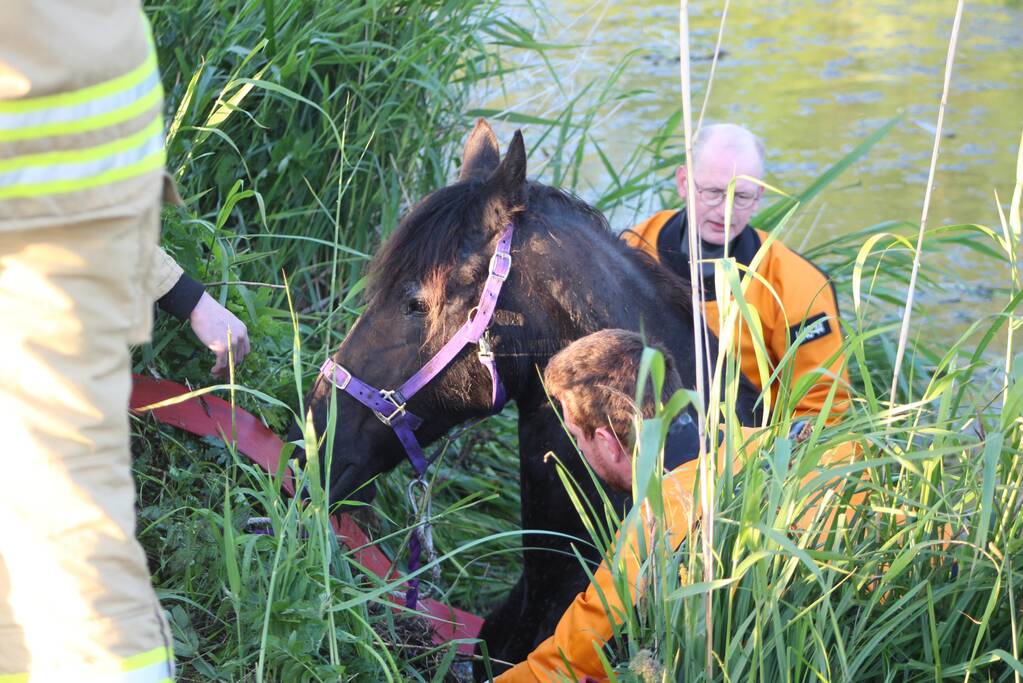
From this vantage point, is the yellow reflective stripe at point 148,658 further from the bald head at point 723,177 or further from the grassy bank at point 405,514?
the bald head at point 723,177

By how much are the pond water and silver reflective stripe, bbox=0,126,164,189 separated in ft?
13.6

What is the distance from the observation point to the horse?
9.50ft

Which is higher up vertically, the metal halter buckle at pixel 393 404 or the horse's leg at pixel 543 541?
the metal halter buckle at pixel 393 404

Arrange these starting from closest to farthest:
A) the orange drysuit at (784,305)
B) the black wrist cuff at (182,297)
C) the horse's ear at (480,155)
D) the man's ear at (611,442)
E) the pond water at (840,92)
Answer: the man's ear at (611,442), the black wrist cuff at (182,297), the horse's ear at (480,155), the orange drysuit at (784,305), the pond water at (840,92)

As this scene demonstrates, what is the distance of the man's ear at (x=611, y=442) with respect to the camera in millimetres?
2484

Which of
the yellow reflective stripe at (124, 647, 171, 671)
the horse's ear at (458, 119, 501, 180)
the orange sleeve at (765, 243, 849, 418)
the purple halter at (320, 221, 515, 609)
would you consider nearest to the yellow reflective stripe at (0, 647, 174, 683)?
the yellow reflective stripe at (124, 647, 171, 671)

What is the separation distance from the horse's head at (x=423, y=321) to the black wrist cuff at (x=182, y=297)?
15.5 inches

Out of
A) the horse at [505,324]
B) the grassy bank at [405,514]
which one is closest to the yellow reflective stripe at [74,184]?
the grassy bank at [405,514]

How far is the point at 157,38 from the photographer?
12.4 feet

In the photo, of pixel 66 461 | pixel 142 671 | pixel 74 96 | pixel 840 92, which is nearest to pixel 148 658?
pixel 142 671

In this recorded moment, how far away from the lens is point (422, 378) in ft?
9.61

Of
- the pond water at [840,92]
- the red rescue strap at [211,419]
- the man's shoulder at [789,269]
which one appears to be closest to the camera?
the red rescue strap at [211,419]

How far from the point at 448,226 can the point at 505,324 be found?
27 cm

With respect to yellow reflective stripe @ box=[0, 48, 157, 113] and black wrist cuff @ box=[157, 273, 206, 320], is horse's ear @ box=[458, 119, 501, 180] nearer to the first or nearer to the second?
black wrist cuff @ box=[157, 273, 206, 320]
